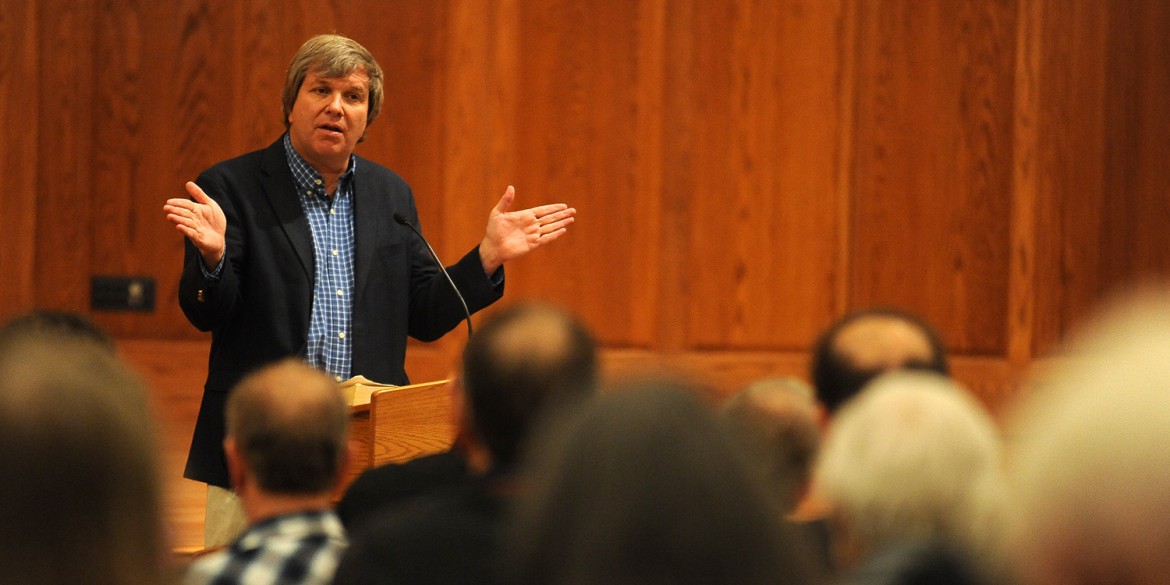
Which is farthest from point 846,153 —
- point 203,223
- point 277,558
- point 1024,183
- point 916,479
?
point 916,479

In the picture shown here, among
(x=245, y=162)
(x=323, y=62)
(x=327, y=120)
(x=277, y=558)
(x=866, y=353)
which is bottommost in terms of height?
(x=277, y=558)

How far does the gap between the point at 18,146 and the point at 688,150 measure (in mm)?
2668

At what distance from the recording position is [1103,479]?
0.93 meters

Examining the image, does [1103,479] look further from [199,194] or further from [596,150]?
[596,150]

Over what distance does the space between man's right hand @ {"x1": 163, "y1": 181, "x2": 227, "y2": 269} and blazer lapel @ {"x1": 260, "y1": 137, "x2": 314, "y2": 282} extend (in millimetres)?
189

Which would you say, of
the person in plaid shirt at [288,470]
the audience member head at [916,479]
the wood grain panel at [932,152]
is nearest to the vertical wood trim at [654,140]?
the wood grain panel at [932,152]

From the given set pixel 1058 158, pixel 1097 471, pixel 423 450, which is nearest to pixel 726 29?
pixel 1058 158

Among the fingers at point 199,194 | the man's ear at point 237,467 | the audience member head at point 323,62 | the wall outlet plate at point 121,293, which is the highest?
the audience member head at point 323,62

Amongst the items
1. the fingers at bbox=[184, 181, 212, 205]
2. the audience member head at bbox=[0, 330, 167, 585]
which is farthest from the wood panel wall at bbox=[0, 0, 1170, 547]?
the audience member head at bbox=[0, 330, 167, 585]

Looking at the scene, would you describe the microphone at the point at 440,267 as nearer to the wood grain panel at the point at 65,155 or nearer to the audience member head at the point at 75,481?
the audience member head at the point at 75,481

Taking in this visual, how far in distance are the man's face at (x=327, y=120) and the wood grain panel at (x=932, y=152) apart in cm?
305

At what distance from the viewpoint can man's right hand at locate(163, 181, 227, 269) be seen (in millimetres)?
2955

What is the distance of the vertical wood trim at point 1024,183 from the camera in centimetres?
593

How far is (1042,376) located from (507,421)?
4883 millimetres
